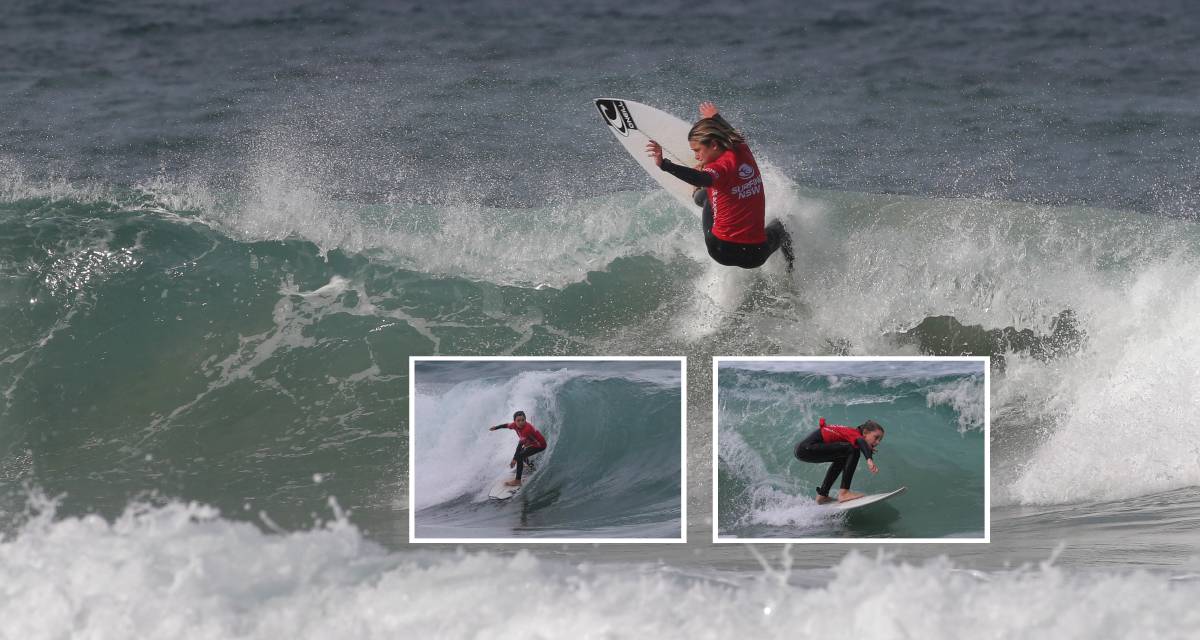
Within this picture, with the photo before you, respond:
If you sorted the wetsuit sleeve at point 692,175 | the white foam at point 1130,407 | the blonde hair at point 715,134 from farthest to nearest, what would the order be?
the white foam at point 1130,407
the blonde hair at point 715,134
the wetsuit sleeve at point 692,175

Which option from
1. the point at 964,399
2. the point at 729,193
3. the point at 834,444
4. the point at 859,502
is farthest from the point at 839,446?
the point at 729,193

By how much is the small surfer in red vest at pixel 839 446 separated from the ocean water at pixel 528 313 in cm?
41

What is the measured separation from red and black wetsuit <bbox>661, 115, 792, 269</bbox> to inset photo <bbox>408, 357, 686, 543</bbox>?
114 cm

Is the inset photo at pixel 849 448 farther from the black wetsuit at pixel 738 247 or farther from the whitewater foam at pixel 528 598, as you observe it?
the black wetsuit at pixel 738 247

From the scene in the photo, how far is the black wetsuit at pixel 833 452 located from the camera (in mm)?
5051

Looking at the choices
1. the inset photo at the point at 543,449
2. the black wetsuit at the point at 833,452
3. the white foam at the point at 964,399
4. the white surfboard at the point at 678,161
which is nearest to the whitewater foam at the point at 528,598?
the inset photo at the point at 543,449

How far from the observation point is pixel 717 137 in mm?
5688

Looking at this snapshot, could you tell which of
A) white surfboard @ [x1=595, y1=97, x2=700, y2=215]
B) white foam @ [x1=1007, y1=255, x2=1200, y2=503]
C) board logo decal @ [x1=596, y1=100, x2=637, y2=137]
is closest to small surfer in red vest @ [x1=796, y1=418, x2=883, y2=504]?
white foam @ [x1=1007, y1=255, x2=1200, y2=503]

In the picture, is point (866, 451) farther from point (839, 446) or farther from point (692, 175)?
point (692, 175)

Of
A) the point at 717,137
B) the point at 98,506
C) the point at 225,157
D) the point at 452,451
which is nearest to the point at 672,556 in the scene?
the point at 452,451

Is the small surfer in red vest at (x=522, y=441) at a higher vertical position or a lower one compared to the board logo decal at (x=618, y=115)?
lower

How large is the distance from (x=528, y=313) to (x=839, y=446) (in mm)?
2325

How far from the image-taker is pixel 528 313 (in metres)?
6.70

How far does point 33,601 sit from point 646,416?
271cm
